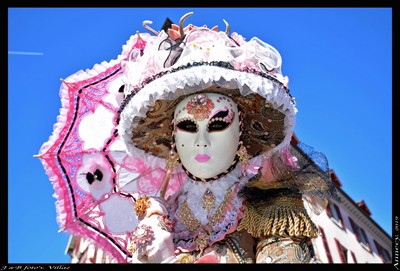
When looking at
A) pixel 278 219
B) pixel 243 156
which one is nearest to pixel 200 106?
pixel 243 156

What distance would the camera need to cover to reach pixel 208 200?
2951 millimetres

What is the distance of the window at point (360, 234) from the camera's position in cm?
1948

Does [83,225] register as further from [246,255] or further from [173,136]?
[246,255]

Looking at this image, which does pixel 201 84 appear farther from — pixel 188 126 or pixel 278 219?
pixel 278 219

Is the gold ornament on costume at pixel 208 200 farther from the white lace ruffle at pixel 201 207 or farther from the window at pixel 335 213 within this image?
the window at pixel 335 213

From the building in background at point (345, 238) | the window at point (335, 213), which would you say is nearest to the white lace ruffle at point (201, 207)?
the building in background at point (345, 238)

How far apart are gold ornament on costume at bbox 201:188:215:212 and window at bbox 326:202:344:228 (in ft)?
47.8

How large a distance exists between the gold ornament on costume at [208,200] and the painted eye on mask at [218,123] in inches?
16.3

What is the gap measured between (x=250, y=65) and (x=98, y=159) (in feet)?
4.90

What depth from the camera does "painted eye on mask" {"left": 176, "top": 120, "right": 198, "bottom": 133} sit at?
115 inches

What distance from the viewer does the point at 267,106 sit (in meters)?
3.03

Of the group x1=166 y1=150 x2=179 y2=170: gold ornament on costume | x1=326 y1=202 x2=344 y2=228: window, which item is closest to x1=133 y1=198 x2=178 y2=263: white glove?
x1=166 y1=150 x2=179 y2=170: gold ornament on costume

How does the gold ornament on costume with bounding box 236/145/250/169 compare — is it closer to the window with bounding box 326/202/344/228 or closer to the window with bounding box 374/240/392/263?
the window with bounding box 326/202/344/228
